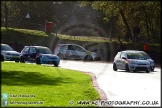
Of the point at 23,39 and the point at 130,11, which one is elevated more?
the point at 130,11

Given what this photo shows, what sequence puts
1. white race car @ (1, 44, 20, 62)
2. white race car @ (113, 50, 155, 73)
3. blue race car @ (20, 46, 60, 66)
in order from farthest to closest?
white race car @ (1, 44, 20, 62) < blue race car @ (20, 46, 60, 66) < white race car @ (113, 50, 155, 73)

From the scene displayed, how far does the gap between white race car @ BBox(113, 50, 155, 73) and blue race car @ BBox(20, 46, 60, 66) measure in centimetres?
457

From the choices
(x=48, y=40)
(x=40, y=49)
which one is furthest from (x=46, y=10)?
(x=40, y=49)

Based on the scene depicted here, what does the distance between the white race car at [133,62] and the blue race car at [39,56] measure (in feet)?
15.0

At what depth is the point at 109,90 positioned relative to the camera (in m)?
14.6

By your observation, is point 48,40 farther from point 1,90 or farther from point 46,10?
point 1,90

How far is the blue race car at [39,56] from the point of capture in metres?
29.4

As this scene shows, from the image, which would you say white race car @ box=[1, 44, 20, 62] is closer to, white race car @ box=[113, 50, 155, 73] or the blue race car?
the blue race car

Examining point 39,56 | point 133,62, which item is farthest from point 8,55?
point 133,62

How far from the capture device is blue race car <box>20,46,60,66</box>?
96.4 ft

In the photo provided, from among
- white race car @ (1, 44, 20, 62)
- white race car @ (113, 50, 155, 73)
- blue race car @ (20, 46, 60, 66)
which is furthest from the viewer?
white race car @ (1, 44, 20, 62)

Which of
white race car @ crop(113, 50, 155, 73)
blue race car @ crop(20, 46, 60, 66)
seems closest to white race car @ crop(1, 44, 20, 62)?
blue race car @ crop(20, 46, 60, 66)

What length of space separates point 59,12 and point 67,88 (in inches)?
2728

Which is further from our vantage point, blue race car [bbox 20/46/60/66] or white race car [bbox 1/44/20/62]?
white race car [bbox 1/44/20/62]
